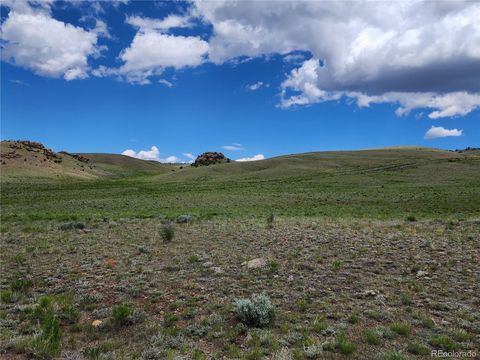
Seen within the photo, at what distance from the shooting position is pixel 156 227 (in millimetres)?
23938

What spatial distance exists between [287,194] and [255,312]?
46.6 metres

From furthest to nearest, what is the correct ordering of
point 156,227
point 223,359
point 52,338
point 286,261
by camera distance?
point 156,227 → point 286,261 → point 52,338 → point 223,359

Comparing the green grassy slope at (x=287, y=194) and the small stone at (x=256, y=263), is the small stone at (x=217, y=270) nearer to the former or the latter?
the small stone at (x=256, y=263)

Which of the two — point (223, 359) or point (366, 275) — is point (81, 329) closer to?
point (223, 359)

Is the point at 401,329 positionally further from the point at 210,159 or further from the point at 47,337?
the point at 210,159

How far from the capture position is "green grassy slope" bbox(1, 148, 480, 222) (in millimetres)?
35719

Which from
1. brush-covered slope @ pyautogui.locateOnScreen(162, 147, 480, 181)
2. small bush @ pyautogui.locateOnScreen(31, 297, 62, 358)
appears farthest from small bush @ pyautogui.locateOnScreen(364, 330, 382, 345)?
brush-covered slope @ pyautogui.locateOnScreen(162, 147, 480, 181)

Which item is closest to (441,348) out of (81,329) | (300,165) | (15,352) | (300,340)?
(300,340)

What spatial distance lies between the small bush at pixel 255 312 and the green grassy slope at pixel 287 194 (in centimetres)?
2241

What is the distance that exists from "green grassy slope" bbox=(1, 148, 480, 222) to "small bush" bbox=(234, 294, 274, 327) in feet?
73.5

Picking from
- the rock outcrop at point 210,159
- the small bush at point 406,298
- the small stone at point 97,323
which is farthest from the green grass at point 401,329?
the rock outcrop at point 210,159

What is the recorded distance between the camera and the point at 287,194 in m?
55.3

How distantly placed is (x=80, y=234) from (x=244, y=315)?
1475 centimetres

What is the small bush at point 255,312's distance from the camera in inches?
360
